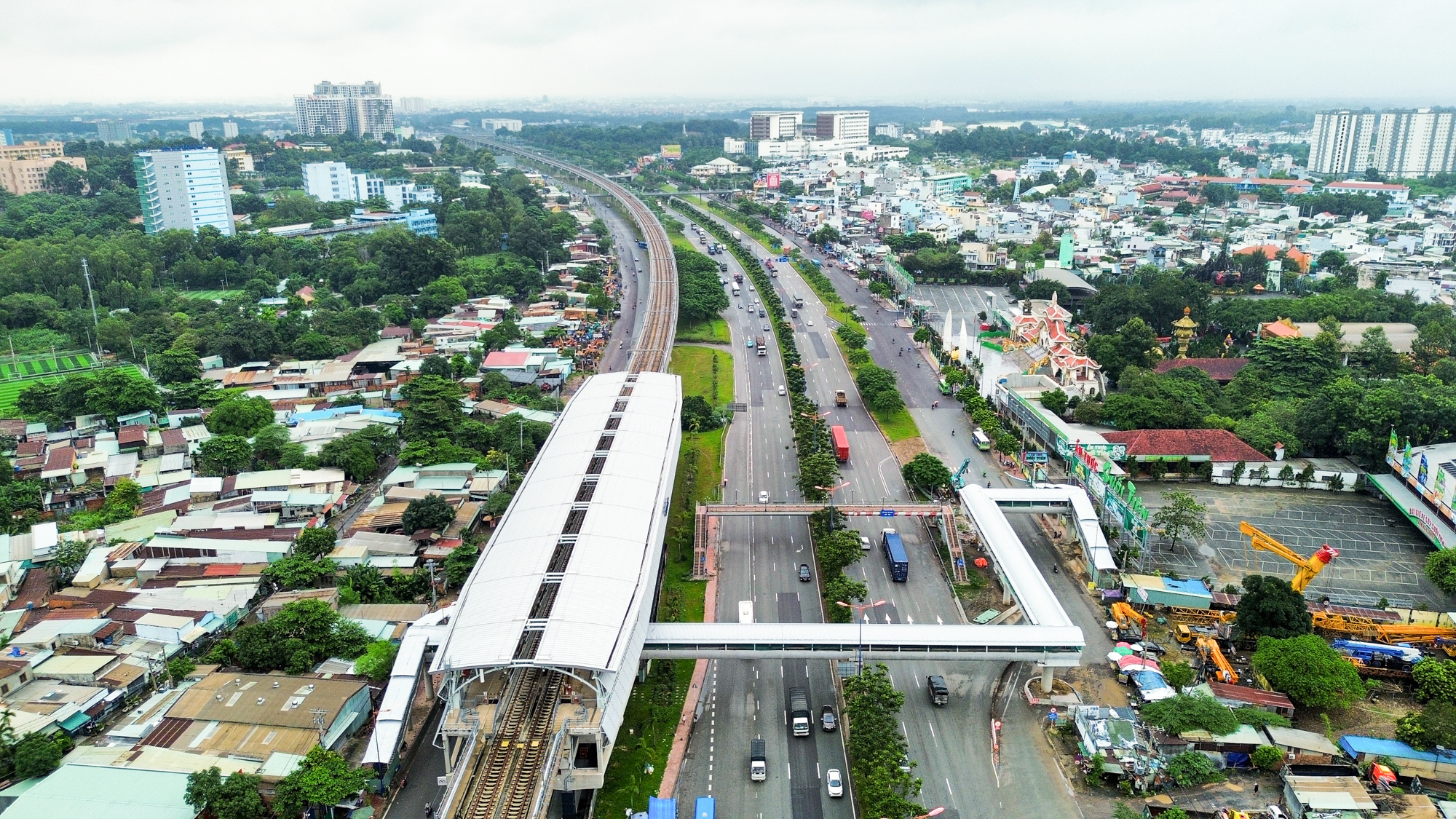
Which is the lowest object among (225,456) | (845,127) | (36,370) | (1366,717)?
(1366,717)

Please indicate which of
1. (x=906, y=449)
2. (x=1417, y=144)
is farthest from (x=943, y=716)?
(x=1417, y=144)

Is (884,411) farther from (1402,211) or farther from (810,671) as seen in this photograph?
(1402,211)

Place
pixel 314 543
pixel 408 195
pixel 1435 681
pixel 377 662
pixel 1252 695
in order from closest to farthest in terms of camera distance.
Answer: pixel 1435 681, pixel 1252 695, pixel 377 662, pixel 314 543, pixel 408 195

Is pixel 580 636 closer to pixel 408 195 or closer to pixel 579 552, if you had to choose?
pixel 579 552

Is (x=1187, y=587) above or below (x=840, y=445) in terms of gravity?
below

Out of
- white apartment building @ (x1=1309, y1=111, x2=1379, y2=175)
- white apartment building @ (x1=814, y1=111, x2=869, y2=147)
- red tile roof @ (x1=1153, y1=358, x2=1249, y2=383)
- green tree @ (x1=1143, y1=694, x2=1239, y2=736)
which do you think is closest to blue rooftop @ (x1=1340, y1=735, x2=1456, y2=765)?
green tree @ (x1=1143, y1=694, x2=1239, y2=736)

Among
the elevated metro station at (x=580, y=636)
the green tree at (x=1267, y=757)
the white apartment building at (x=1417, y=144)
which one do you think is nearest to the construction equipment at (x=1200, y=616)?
the elevated metro station at (x=580, y=636)

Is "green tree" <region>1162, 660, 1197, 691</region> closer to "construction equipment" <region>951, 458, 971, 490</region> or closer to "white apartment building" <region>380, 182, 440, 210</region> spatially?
"construction equipment" <region>951, 458, 971, 490</region>

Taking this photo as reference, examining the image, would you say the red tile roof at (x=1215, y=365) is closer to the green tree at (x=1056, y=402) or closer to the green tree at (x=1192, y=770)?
the green tree at (x=1056, y=402)
